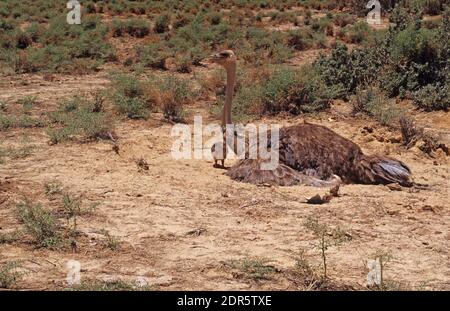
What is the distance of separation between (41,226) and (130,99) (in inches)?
207

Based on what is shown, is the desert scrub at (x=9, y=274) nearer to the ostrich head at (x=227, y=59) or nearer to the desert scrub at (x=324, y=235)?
the desert scrub at (x=324, y=235)

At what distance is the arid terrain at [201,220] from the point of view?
4.64 metres

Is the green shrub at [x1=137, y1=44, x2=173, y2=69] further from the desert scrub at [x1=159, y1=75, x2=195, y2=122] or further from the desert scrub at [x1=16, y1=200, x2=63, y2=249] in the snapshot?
the desert scrub at [x1=16, y1=200, x2=63, y2=249]

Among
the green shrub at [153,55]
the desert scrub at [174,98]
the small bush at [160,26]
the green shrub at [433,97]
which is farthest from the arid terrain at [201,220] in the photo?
the small bush at [160,26]

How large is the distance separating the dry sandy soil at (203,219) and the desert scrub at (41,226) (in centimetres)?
12

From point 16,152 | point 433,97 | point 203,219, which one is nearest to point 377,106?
point 433,97

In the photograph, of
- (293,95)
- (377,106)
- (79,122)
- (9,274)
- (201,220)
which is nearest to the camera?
(9,274)

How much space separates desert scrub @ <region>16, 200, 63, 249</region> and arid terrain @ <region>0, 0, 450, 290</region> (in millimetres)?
65

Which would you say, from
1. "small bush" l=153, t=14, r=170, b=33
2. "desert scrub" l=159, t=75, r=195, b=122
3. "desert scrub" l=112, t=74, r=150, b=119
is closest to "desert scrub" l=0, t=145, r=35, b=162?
"desert scrub" l=112, t=74, r=150, b=119

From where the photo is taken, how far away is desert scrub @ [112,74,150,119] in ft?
32.5

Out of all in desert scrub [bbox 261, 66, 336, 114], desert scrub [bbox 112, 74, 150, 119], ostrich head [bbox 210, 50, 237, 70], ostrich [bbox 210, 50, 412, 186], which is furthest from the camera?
desert scrub [bbox 261, 66, 336, 114]

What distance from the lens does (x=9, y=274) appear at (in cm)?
450

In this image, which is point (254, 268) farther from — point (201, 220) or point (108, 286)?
point (201, 220)

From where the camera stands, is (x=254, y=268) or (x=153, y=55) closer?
(x=254, y=268)
